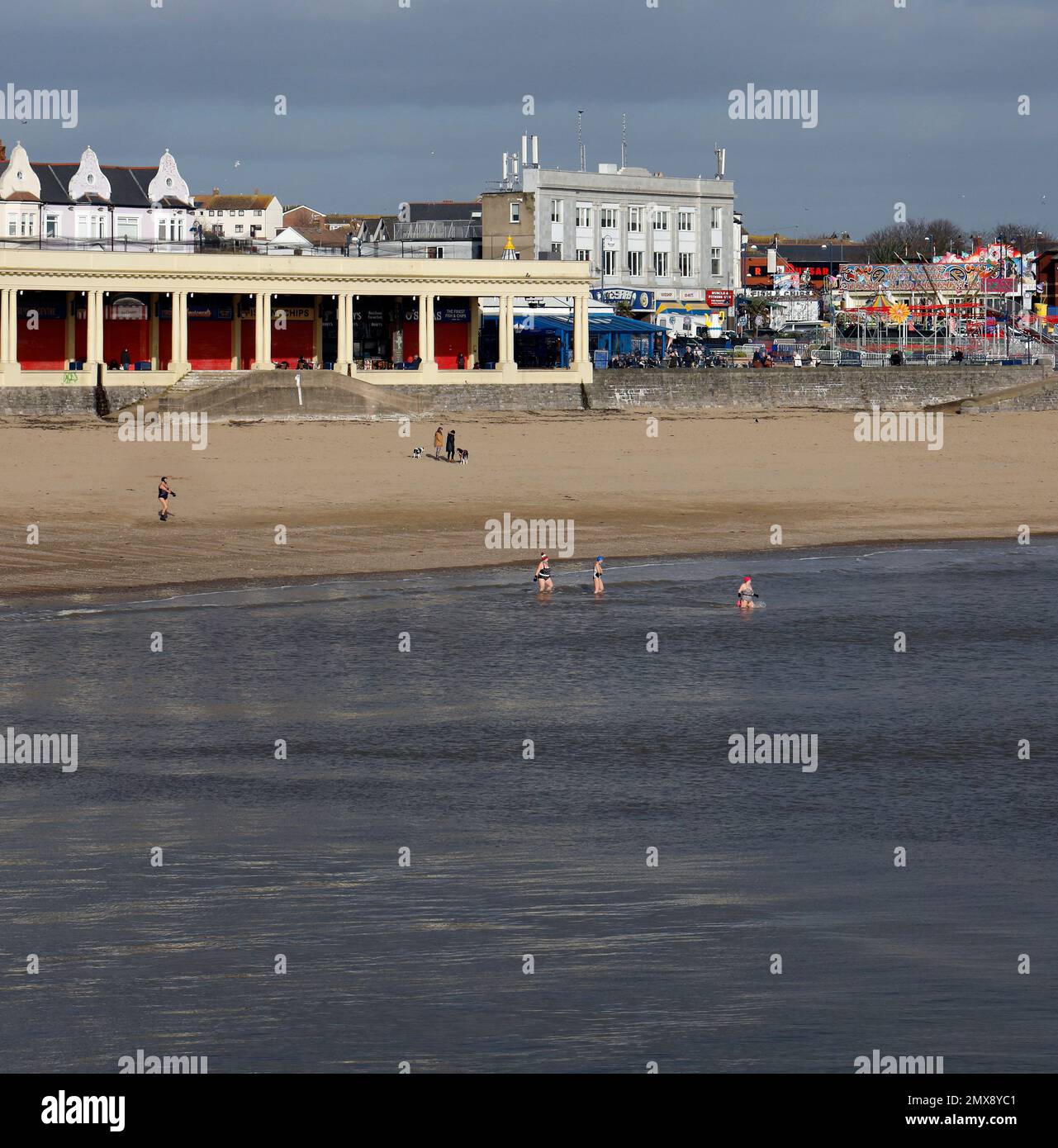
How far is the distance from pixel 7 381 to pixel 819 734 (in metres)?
41.9

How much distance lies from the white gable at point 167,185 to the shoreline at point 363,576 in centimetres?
8437

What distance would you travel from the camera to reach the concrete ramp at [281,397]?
56656 millimetres

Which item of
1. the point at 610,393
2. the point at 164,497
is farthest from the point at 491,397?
the point at 164,497

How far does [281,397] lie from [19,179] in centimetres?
6320

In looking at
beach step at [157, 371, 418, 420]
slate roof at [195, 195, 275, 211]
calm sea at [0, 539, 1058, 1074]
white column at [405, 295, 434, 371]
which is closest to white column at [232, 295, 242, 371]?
beach step at [157, 371, 418, 420]

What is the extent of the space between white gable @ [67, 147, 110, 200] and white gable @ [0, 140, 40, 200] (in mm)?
2099

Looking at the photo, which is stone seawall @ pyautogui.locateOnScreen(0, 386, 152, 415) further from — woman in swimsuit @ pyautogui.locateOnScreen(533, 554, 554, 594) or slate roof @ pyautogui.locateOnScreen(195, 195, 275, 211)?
slate roof @ pyautogui.locateOnScreen(195, 195, 275, 211)

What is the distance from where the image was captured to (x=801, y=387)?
68.8 metres

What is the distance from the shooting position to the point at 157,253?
62.5 metres

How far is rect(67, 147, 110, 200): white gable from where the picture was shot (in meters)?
113

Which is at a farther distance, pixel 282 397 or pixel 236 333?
pixel 236 333

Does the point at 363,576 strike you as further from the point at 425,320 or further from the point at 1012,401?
the point at 1012,401
